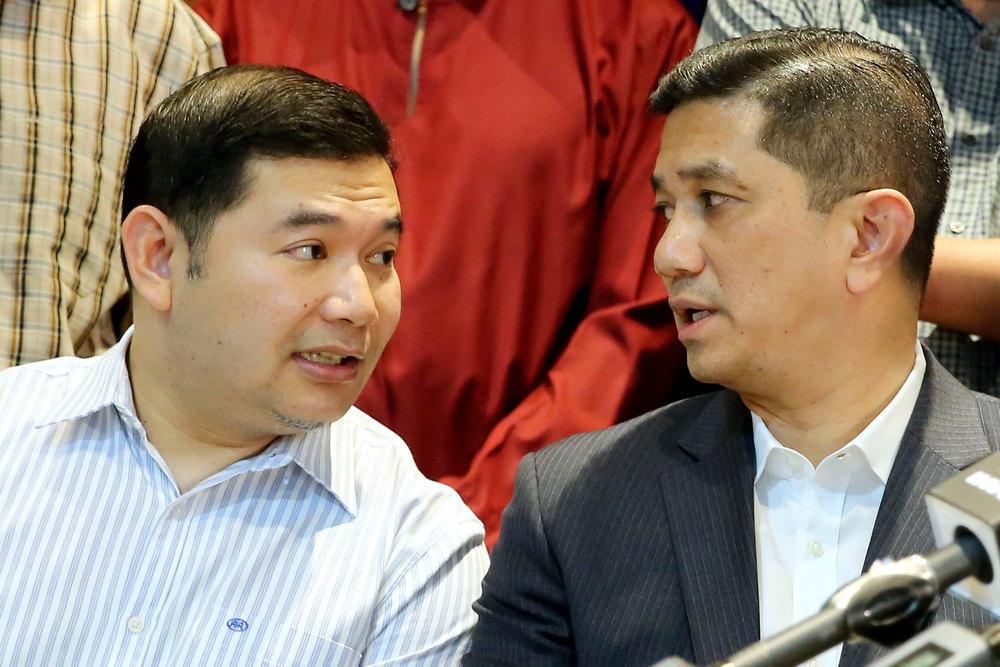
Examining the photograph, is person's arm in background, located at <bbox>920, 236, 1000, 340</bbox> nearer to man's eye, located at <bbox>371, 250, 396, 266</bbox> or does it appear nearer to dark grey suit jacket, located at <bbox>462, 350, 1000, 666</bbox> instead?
dark grey suit jacket, located at <bbox>462, 350, 1000, 666</bbox>

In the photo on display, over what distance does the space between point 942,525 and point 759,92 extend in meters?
0.81

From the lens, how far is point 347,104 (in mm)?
1535

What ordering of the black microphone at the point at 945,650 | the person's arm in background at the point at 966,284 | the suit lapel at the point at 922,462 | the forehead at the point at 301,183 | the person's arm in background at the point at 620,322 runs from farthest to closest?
the person's arm in background at the point at 620,322 < the person's arm in background at the point at 966,284 < the forehead at the point at 301,183 < the suit lapel at the point at 922,462 < the black microphone at the point at 945,650

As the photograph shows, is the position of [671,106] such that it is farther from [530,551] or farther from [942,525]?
[942,525]

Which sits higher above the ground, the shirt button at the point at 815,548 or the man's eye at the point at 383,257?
the man's eye at the point at 383,257

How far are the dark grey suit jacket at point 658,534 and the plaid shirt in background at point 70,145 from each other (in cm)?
86

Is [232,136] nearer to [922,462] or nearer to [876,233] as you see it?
[876,233]

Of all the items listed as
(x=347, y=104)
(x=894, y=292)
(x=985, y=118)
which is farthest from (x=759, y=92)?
(x=985, y=118)

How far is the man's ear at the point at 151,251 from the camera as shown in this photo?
153 cm

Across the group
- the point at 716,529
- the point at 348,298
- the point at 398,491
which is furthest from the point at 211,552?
the point at 716,529

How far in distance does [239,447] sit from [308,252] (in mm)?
292

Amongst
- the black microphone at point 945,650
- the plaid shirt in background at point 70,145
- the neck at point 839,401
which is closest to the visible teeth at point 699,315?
the neck at point 839,401

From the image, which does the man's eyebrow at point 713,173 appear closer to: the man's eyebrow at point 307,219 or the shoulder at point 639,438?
the shoulder at point 639,438

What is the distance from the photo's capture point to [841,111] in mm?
1466
